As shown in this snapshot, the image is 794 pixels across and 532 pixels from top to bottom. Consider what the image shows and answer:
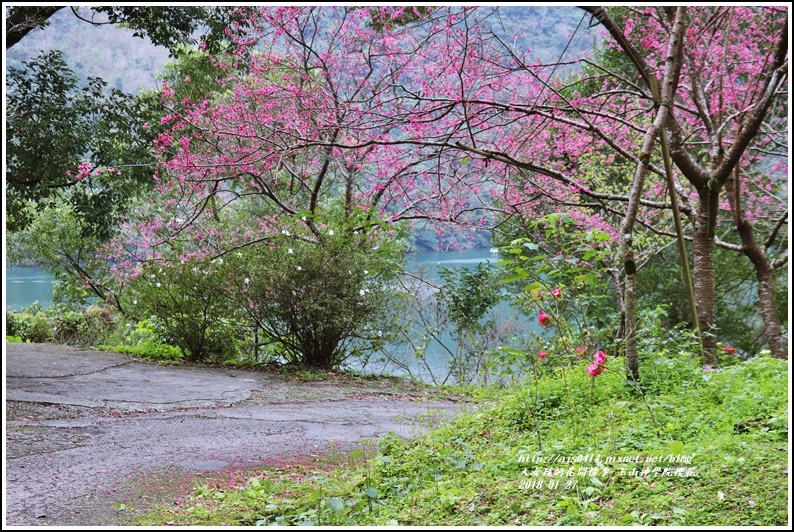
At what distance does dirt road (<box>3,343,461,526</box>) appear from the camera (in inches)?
97.3

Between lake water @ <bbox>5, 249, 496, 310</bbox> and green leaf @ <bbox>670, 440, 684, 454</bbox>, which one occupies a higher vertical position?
lake water @ <bbox>5, 249, 496, 310</bbox>

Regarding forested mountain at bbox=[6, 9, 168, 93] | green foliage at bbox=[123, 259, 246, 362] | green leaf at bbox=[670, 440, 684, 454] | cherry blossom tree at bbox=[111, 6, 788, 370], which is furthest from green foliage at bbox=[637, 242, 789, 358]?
green leaf at bbox=[670, 440, 684, 454]

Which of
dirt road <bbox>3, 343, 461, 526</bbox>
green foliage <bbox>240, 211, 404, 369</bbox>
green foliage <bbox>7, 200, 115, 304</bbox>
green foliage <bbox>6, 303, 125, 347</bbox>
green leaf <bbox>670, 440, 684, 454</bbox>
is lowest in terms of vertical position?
dirt road <bbox>3, 343, 461, 526</bbox>

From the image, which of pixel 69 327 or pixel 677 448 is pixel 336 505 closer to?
pixel 677 448

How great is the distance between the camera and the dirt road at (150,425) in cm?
247

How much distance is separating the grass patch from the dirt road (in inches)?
12.4

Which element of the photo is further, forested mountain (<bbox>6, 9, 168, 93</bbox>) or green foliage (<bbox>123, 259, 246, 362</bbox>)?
green foliage (<bbox>123, 259, 246, 362</bbox>)

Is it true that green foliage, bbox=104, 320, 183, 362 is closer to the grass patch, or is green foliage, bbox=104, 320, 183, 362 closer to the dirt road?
the dirt road

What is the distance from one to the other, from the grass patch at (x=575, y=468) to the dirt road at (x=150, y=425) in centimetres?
32

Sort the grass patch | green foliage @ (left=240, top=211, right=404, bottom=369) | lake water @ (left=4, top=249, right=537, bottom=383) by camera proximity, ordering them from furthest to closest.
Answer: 1. lake water @ (left=4, top=249, right=537, bottom=383)
2. green foliage @ (left=240, top=211, right=404, bottom=369)
3. the grass patch

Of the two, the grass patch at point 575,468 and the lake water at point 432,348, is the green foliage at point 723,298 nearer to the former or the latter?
the lake water at point 432,348

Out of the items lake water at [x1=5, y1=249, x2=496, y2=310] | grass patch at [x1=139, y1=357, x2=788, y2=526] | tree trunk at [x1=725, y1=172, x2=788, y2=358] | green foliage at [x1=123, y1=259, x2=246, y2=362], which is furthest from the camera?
lake water at [x1=5, y1=249, x2=496, y2=310]

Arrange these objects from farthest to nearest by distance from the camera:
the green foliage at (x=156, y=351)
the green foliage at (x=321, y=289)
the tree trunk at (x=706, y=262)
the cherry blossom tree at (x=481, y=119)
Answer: the green foliage at (x=156, y=351) < the green foliage at (x=321, y=289) < the tree trunk at (x=706, y=262) < the cherry blossom tree at (x=481, y=119)

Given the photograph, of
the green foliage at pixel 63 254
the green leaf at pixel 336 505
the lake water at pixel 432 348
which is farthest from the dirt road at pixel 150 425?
the green foliage at pixel 63 254
